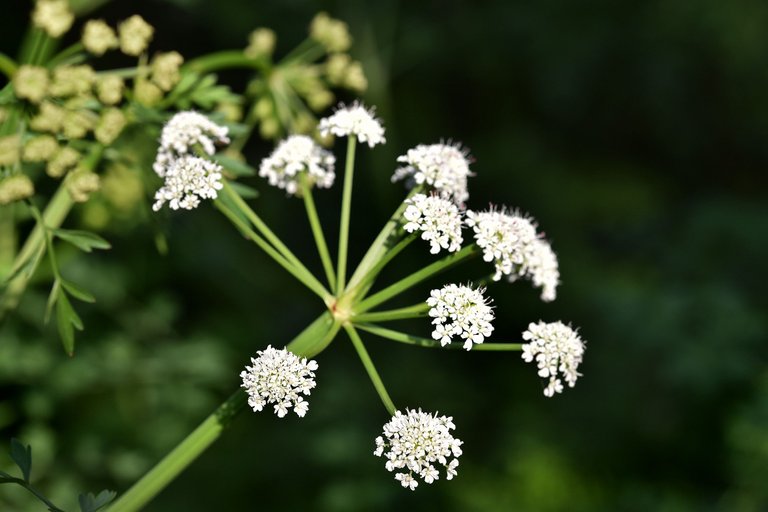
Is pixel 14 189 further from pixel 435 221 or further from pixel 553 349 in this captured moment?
pixel 553 349

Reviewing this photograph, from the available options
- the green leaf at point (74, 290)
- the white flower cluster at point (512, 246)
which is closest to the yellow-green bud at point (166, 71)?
the green leaf at point (74, 290)

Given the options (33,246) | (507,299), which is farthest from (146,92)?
(507,299)

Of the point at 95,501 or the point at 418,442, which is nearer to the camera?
the point at 95,501

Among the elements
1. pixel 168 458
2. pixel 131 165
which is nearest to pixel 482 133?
pixel 131 165

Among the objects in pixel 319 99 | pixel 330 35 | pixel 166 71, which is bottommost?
pixel 166 71

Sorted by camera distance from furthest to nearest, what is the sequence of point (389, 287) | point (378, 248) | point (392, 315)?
point (378, 248) → point (389, 287) → point (392, 315)

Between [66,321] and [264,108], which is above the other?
[264,108]

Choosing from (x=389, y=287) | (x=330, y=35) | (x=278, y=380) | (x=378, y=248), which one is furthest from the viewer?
(x=330, y=35)

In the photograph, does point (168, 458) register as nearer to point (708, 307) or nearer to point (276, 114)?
point (276, 114)
